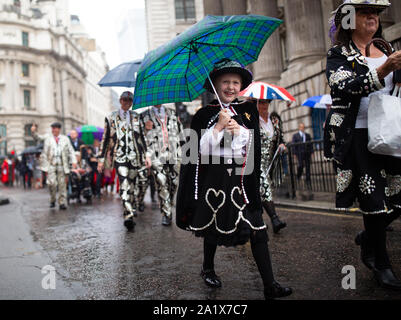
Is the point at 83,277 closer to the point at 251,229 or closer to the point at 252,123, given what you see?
the point at 251,229

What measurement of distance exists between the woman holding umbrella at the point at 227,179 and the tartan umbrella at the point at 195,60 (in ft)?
1.01

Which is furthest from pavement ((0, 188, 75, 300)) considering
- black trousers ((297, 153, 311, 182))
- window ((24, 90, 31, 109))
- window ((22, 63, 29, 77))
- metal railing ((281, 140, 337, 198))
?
window ((22, 63, 29, 77))

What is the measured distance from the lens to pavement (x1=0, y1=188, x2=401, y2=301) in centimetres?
322

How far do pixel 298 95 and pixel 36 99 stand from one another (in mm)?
49123

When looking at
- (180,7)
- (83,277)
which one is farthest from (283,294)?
(180,7)

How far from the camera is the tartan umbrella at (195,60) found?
340 cm

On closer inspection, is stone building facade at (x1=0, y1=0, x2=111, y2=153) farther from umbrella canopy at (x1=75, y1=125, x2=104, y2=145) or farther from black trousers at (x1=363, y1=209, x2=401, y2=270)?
black trousers at (x1=363, y1=209, x2=401, y2=270)

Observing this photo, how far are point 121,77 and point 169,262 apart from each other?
158 inches

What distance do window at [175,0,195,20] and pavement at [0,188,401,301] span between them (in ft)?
104

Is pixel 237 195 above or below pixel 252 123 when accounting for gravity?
below

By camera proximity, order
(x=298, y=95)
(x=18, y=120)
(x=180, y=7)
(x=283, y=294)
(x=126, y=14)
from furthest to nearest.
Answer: (x=126, y=14) → (x=18, y=120) → (x=180, y=7) → (x=298, y=95) → (x=283, y=294)

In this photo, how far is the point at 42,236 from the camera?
21.0 ft

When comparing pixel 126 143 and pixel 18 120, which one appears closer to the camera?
pixel 126 143
